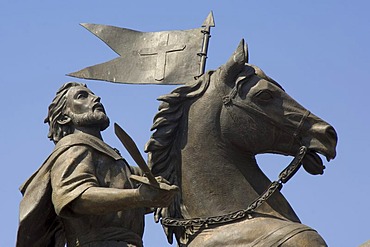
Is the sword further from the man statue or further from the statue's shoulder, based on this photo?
the statue's shoulder

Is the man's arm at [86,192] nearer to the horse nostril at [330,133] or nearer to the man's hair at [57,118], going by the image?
the man's hair at [57,118]

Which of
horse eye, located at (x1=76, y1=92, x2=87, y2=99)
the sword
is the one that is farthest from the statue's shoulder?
the sword

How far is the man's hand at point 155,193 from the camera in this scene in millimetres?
12703

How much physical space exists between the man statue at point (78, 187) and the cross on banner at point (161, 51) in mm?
982

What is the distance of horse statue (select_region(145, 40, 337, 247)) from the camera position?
14266 mm

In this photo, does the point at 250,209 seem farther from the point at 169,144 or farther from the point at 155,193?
the point at 155,193

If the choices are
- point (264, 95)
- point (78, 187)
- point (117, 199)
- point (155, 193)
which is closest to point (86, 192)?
point (78, 187)

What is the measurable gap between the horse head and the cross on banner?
74 cm

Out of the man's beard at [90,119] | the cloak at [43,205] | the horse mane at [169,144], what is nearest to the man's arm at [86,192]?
the cloak at [43,205]

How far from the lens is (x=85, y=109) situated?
1404cm

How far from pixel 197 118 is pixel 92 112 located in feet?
2.96

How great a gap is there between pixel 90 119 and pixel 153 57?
1350 millimetres

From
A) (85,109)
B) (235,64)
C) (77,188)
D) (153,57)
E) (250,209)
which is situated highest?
(235,64)

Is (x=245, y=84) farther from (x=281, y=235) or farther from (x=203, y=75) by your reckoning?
(x=281, y=235)
